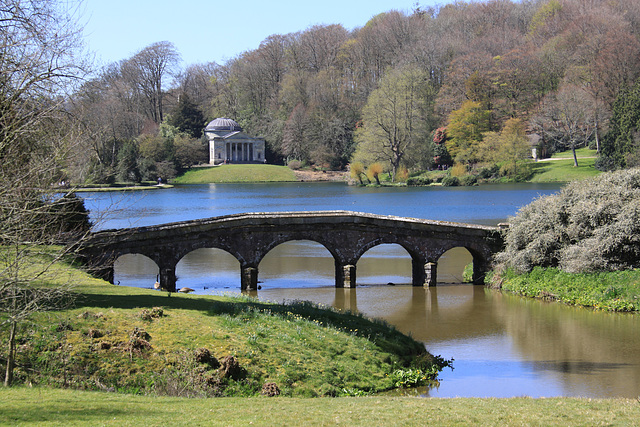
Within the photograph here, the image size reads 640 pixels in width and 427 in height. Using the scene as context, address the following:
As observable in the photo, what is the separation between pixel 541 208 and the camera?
105 feet

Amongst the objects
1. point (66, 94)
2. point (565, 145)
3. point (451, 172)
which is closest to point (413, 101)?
point (451, 172)

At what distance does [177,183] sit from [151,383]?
101m

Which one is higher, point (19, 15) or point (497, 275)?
point (19, 15)

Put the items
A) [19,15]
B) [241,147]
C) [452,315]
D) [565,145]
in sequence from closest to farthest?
[19,15], [452,315], [565,145], [241,147]

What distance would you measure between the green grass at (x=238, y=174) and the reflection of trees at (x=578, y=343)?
291 feet

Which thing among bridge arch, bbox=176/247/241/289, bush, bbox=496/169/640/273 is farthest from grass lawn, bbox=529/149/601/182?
bush, bbox=496/169/640/273

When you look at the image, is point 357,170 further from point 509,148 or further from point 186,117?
point 186,117

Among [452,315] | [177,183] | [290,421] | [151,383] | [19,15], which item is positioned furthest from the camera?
[177,183]

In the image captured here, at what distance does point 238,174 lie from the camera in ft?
389

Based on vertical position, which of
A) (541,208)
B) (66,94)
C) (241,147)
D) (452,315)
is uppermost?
(241,147)

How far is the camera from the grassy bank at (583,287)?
88.2ft

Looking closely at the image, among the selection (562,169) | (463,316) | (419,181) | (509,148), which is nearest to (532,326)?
(463,316)

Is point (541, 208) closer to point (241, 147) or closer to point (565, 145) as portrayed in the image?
point (565, 145)

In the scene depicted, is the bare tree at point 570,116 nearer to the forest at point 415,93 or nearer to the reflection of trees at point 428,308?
the forest at point 415,93
